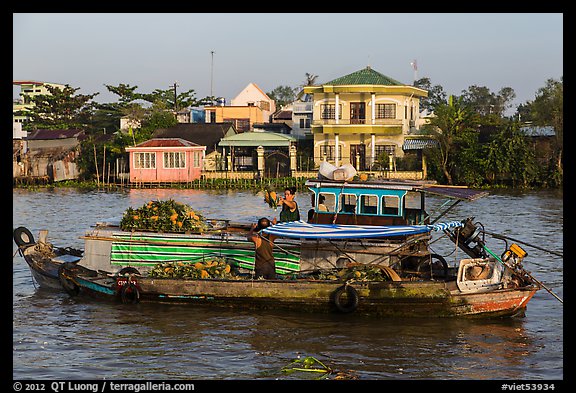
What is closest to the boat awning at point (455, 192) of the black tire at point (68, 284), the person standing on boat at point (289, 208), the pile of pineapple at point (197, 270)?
the person standing on boat at point (289, 208)

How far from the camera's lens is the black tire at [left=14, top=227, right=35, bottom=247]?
18.7 metres

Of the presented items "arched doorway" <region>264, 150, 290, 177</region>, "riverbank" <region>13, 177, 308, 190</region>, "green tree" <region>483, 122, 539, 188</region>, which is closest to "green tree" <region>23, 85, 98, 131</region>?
"riverbank" <region>13, 177, 308, 190</region>

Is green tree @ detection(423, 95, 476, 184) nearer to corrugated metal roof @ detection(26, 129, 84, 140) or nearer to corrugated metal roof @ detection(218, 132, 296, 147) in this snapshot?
corrugated metal roof @ detection(218, 132, 296, 147)

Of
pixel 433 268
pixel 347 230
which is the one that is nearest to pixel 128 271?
pixel 347 230

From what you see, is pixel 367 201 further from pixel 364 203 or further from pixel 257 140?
pixel 257 140

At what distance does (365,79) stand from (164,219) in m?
36.3

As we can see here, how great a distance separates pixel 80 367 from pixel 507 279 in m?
7.98

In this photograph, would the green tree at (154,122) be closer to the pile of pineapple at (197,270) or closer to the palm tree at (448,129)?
the palm tree at (448,129)

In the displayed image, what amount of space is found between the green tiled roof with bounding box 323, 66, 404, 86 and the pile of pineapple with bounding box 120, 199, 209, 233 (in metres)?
35.2

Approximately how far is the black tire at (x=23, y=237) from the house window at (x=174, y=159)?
3058cm

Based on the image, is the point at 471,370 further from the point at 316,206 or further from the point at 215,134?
the point at 215,134

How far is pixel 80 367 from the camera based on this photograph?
12594 millimetres

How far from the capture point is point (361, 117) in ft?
168
